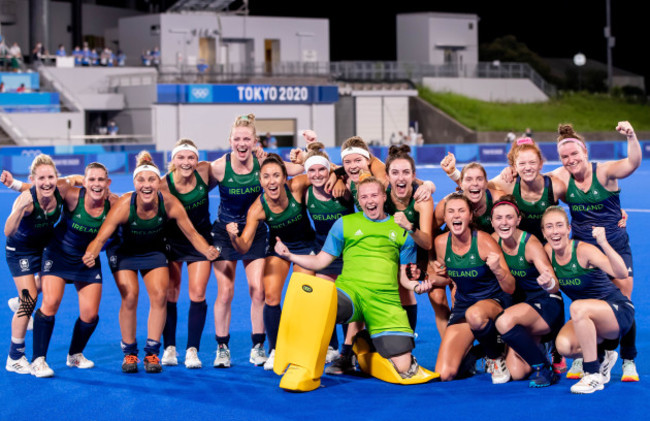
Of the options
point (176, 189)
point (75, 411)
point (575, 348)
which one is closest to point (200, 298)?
point (176, 189)

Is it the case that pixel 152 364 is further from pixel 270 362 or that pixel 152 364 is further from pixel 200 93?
pixel 200 93

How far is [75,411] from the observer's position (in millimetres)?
6621

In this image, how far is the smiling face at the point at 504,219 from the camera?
22.9 ft

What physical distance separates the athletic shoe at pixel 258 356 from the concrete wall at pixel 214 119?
35264mm

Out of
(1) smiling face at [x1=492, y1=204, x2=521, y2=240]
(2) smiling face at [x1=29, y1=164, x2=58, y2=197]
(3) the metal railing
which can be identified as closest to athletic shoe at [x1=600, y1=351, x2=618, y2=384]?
(1) smiling face at [x1=492, y1=204, x2=521, y2=240]

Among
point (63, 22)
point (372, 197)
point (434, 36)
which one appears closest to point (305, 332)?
point (372, 197)

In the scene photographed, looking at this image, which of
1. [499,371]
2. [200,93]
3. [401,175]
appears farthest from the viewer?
[200,93]

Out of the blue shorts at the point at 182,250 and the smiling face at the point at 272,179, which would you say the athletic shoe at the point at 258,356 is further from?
the smiling face at the point at 272,179

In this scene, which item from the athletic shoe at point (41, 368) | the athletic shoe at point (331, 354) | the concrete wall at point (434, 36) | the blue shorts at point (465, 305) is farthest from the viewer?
the concrete wall at point (434, 36)

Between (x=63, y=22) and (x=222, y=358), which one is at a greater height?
(x=63, y=22)

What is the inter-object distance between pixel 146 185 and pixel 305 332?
1.82 meters

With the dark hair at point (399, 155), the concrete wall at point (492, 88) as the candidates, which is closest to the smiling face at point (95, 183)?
the dark hair at point (399, 155)

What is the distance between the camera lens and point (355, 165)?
7898mm

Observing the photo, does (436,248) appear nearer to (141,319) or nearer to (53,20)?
(141,319)
